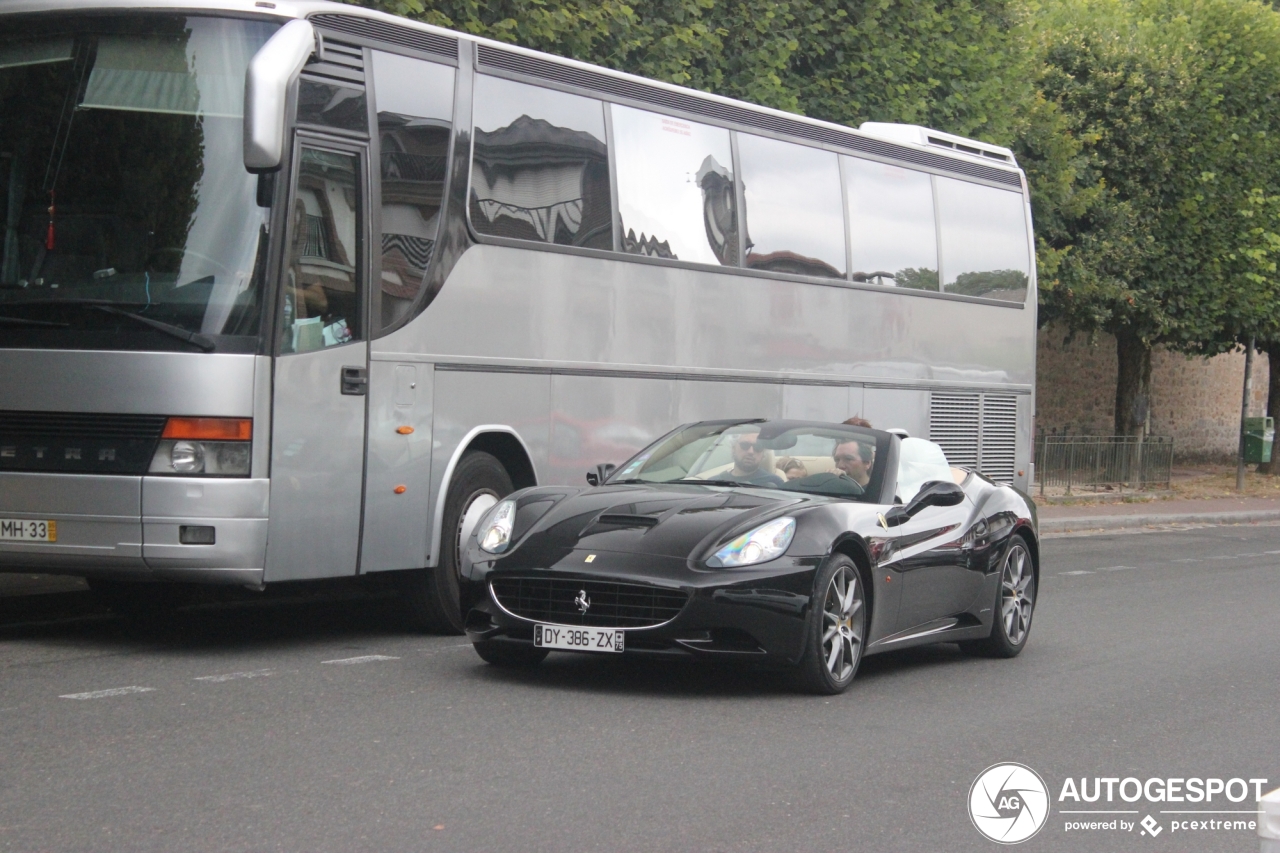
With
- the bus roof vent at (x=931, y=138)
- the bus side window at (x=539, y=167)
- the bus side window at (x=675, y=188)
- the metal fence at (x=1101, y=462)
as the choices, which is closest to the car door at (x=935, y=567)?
the bus side window at (x=539, y=167)

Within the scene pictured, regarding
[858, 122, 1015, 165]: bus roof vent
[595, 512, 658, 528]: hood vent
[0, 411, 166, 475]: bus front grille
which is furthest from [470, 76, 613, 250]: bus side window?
[858, 122, 1015, 165]: bus roof vent

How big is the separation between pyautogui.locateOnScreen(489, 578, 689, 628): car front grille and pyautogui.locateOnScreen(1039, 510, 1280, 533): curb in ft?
52.1

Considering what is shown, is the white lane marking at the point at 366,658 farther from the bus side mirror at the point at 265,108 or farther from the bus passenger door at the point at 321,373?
the bus side mirror at the point at 265,108

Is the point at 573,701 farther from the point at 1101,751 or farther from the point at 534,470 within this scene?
the point at 534,470

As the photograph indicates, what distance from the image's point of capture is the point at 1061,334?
39219mm

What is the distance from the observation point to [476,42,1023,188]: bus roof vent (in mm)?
11167

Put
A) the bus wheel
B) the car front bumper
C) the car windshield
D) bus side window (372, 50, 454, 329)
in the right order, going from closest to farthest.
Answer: the car front bumper
the car windshield
bus side window (372, 50, 454, 329)
the bus wheel

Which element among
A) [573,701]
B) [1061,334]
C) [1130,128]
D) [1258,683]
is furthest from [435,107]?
[1061,334]

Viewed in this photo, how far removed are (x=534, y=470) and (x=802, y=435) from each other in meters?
2.34

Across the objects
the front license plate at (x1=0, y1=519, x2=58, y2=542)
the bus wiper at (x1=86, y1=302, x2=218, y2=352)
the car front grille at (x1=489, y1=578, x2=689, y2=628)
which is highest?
the bus wiper at (x1=86, y1=302, x2=218, y2=352)

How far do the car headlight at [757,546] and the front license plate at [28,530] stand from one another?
356cm

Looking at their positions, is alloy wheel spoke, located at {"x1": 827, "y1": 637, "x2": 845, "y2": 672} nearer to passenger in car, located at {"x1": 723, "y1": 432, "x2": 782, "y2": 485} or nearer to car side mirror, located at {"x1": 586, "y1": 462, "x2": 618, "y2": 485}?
passenger in car, located at {"x1": 723, "y1": 432, "x2": 782, "y2": 485}

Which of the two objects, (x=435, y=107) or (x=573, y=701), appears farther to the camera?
(x=435, y=107)

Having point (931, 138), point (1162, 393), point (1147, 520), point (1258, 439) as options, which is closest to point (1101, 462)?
point (1147, 520)
